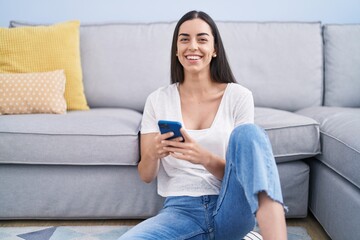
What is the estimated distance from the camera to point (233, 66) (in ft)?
7.22

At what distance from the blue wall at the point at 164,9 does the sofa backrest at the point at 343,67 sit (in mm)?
309

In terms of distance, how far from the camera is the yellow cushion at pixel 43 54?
2051 millimetres

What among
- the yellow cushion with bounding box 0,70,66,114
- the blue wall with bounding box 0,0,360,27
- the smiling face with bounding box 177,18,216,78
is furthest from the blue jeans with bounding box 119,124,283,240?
the blue wall with bounding box 0,0,360,27

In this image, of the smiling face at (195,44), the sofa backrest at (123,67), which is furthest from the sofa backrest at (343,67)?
the smiling face at (195,44)

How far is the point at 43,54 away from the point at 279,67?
1.29 meters

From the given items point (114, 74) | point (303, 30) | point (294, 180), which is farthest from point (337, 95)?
point (114, 74)

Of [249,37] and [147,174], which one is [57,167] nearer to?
[147,174]

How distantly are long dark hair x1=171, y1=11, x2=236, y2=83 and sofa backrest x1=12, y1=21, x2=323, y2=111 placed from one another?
0.76 metres

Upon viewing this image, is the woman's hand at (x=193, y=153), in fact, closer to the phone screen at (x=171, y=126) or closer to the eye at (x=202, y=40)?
the phone screen at (x=171, y=126)

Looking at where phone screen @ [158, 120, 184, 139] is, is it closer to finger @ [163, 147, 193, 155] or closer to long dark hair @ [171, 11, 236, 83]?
finger @ [163, 147, 193, 155]

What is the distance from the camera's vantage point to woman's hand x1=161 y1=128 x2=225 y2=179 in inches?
45.9

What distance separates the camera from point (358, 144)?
1.33 meters

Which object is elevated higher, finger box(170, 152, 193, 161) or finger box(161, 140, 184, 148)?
finger box(161, 140, 184, 148)

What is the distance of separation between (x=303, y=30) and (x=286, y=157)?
944mm
